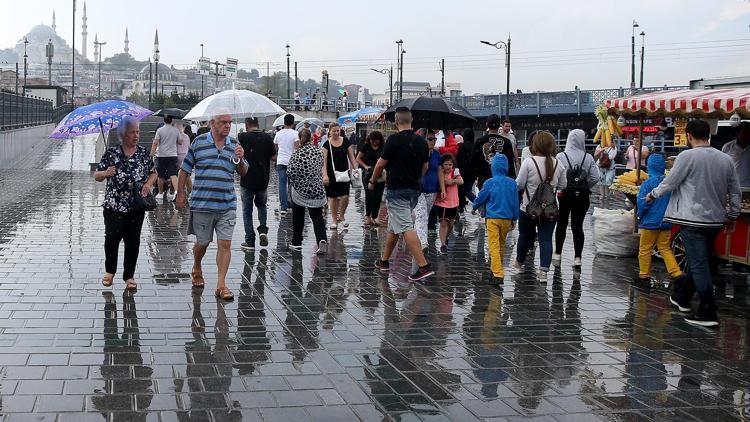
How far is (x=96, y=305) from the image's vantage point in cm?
741

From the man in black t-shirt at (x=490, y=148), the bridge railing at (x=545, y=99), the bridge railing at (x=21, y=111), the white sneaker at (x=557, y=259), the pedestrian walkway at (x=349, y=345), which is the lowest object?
the pedestrian walkway at (x=349, y=345)

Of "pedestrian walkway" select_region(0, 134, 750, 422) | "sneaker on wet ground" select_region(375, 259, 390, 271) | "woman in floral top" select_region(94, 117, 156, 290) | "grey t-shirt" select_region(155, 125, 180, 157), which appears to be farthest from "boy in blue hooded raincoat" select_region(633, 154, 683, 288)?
"grey t-shirt" select_region(155, 125, 180, 157)

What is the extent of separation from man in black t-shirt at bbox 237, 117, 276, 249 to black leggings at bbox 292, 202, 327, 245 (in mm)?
468

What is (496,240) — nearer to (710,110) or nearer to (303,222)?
(710,110)

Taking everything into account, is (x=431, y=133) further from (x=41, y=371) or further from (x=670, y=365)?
(x=41, y=371)

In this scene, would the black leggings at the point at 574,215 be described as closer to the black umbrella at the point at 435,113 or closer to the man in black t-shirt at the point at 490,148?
the man in black t-shirt at the point at 490,148

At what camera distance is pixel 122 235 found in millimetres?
8109

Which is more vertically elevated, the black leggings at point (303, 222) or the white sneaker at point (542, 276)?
the black leggings at point (303, 222)

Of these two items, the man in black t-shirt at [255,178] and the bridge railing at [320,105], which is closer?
the man in black t-shirt at [255,178]

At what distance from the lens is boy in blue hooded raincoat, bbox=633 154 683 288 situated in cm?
880

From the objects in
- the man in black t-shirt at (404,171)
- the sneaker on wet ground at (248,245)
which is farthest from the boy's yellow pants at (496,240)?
the sneaker on wet ground at (248,245)

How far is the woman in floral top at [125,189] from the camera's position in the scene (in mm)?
7969

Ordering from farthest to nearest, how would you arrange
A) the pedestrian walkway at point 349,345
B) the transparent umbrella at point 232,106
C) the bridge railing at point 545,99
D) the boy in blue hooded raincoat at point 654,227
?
the bridge railing at point 545,99 → the boy in blue hooded raincoat at point 654,227 → the transparent umbrella at point 232,106 → the pedestrian walkway at point 349,345

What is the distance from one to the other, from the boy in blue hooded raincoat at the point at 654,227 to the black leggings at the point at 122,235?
4930 millimetres
